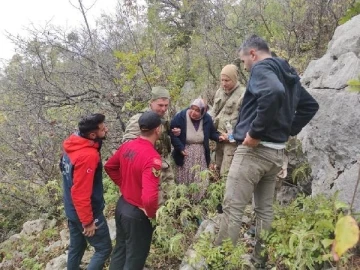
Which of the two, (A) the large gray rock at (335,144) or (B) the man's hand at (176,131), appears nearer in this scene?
(A) the large gray rock at (335,144)

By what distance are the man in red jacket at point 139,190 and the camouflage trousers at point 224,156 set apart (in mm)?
1449

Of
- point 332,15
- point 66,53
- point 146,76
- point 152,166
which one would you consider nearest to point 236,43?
point 332,15

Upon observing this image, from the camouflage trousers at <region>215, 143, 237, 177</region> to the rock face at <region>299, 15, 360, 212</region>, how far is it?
0.92 metres

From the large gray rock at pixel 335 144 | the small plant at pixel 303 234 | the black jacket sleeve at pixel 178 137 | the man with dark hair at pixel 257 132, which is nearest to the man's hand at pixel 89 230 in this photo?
the man with dark hair at pixel 257 132

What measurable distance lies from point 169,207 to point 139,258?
2.06ft

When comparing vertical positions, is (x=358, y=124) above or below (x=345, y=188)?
above

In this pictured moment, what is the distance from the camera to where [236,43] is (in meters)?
8.23

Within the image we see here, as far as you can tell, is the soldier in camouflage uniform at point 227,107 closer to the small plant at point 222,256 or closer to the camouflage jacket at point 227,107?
the camouflage jacket at point 227,107

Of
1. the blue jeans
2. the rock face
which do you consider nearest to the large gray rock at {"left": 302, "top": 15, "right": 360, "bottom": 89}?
the rock face

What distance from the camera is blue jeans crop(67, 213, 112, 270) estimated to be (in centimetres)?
373

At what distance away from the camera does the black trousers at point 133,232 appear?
337cm

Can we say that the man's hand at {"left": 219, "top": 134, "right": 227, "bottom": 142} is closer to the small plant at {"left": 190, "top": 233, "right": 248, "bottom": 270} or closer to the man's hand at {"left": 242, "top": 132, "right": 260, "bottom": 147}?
the man's hand at {"left": 242, "top": 132, "right": 260, "bottom": 147}

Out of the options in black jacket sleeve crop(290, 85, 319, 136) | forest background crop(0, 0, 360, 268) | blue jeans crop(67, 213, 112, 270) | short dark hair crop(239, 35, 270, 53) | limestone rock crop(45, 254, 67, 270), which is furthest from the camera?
forest background crop(0, 0, 360, 268)

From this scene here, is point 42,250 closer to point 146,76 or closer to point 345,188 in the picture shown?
point 146,76
